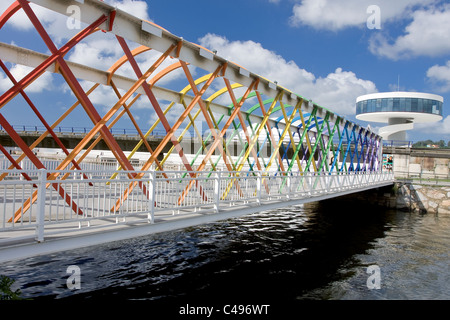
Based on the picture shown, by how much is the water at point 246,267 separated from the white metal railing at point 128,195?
1.54 meters

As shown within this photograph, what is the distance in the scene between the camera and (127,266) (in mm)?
9914

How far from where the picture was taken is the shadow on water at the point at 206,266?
833cm

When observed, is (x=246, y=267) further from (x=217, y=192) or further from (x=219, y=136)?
(x=219, y=136)

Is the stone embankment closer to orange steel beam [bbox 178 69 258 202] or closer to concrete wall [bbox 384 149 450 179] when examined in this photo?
concrete wall [bbox 384 149 450 179]

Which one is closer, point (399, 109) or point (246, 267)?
point (246, 267)

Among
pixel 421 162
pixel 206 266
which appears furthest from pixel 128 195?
pixel 421 162

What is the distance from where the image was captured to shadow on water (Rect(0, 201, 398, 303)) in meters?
8.33

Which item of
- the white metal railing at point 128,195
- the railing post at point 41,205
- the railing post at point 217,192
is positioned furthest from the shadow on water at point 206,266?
the railing post at point 41,205

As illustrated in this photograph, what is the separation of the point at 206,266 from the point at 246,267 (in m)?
1.18

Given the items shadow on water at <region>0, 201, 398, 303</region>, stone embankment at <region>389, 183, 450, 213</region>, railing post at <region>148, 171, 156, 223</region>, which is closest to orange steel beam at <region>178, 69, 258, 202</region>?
railing post at <region>148, 171, 156, 223</region>

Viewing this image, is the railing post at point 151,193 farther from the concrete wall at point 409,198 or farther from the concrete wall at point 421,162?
the concrete wall at point 421,162

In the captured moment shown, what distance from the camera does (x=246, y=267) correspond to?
10648 millimetres

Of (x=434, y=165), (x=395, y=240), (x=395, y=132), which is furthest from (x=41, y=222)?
(x=395, y=132)

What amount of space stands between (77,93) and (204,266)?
5.83m
